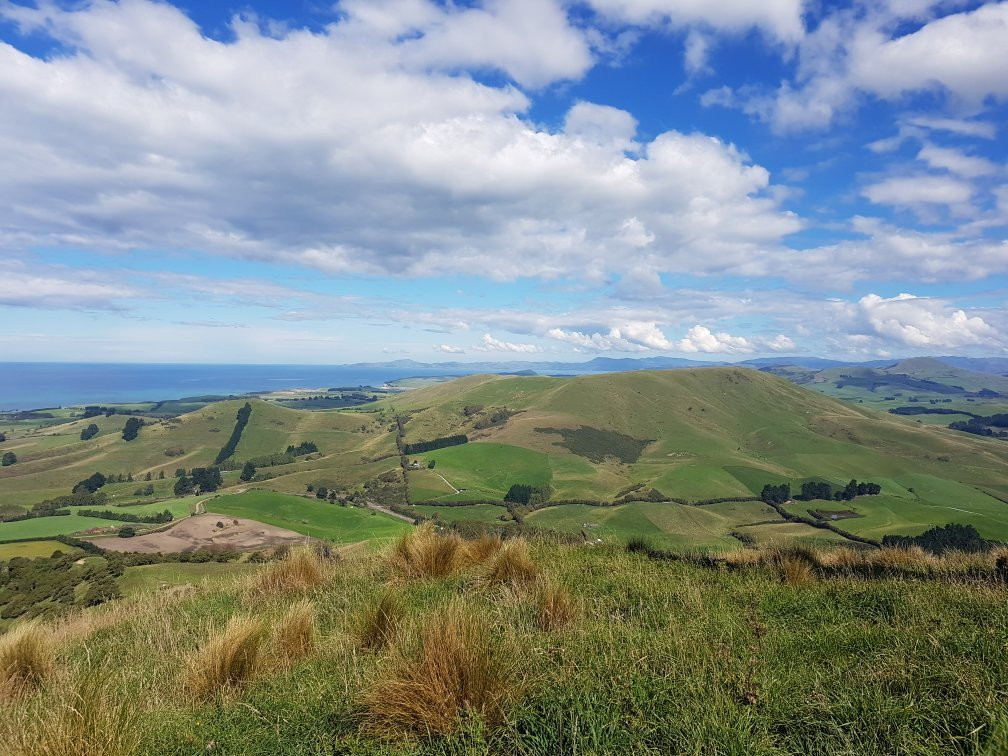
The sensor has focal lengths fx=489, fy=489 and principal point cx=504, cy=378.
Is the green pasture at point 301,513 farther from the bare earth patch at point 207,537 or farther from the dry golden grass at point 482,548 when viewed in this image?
the dry golden grass at point 482,548

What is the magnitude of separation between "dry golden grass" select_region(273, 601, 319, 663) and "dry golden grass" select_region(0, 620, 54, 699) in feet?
8.50

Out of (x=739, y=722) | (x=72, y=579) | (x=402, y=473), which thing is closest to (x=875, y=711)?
(x=739, y=722)

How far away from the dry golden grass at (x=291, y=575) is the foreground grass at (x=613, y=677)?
2.39m

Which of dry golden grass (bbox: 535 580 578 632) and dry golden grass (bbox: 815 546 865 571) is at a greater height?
dry golden grass (bbox: 535 580 578 632)

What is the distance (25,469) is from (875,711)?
8234 inches

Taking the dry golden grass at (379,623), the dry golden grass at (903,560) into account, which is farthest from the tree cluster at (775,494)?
the dry golden grass at (379,623)

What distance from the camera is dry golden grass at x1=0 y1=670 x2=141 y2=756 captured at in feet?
10.8

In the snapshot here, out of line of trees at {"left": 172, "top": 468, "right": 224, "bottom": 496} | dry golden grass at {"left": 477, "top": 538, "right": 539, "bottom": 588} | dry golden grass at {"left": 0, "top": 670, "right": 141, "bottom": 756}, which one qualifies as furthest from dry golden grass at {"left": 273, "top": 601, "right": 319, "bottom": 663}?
line of trees at {"left": 172, "top": 468, "right": 224, "bottom": 496}

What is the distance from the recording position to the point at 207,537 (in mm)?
77500

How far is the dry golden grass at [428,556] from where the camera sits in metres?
8.54

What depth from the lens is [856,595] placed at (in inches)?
239

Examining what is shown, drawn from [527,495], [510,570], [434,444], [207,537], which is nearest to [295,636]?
[510,570]

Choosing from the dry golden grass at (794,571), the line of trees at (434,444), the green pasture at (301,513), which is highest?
the dry golden grass at (794,571)

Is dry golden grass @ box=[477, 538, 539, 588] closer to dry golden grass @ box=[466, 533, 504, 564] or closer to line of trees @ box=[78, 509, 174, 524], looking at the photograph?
dry golden grass @ box=[466, 533, 504, 564]
